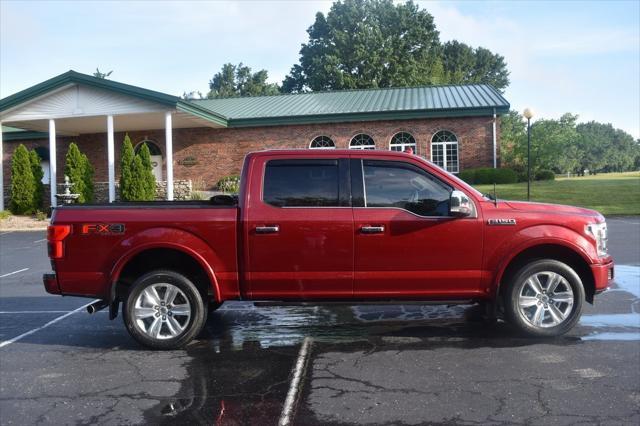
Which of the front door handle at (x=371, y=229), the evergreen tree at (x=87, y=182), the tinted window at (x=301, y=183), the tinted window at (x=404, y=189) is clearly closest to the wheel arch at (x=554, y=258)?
the tinted window at (x=404, y=189)

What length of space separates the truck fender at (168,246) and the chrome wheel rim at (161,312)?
34cm

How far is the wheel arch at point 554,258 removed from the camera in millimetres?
6016

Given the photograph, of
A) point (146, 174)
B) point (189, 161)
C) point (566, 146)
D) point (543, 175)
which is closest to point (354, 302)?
point (146, 174)

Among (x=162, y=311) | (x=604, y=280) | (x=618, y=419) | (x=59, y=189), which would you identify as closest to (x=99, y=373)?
(x=162, y=311)

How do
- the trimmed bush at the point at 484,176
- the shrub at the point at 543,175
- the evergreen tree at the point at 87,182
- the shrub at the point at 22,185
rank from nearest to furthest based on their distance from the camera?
the shrub at the point at 22,185
the evergreen tree at the point at 87,182
the trimmed bush at the point at 484,176
the shrub at the point at 543,175

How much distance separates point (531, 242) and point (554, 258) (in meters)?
0.46

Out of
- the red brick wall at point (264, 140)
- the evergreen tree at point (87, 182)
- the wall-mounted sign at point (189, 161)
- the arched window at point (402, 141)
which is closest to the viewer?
the evergreen tree at point (87, 182)

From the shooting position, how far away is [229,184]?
29203mm

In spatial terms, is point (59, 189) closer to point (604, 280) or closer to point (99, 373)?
point (99, 373)

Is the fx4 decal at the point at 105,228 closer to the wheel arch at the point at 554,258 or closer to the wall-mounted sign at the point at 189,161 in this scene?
the wheel arch at the point at 554,258

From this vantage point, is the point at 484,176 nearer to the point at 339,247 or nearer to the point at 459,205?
the point at 459,205

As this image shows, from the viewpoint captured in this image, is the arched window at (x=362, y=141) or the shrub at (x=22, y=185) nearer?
the shrub at (x=22, y=185)

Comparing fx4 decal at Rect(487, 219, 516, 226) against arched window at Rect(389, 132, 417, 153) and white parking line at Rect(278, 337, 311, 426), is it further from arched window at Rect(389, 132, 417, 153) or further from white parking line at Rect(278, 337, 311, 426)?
arched window at Rect(389, 132, 417, 153)

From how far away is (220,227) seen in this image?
19.4 feet
